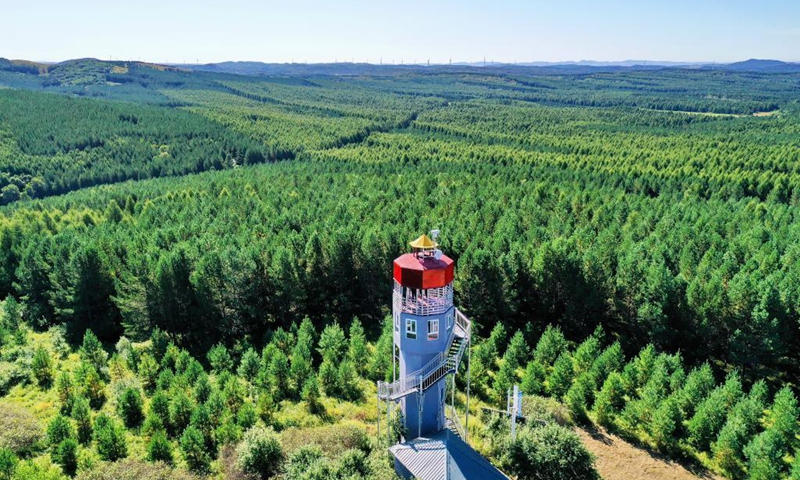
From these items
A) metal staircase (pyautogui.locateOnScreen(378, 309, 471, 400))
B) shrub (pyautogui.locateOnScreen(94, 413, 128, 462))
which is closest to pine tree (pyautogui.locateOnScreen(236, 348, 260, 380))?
shrub (pyautogui.locateOnScreen(94, 413, 128, 462))

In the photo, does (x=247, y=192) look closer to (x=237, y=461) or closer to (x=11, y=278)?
(x=11, y=278)

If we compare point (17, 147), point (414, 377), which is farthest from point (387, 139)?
point (414, 377)

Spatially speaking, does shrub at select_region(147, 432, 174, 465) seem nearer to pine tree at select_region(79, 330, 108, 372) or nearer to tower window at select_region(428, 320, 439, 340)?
pine tree at select_region(79, 330, 108, 372)

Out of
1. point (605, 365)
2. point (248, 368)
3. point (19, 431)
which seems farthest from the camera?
point (248, 368)

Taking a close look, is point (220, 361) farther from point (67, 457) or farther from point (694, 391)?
point (694, 391)

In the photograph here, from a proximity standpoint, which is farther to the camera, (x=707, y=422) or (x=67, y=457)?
(x=707, y=422)

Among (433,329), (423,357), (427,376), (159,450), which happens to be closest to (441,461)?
(427,376)
